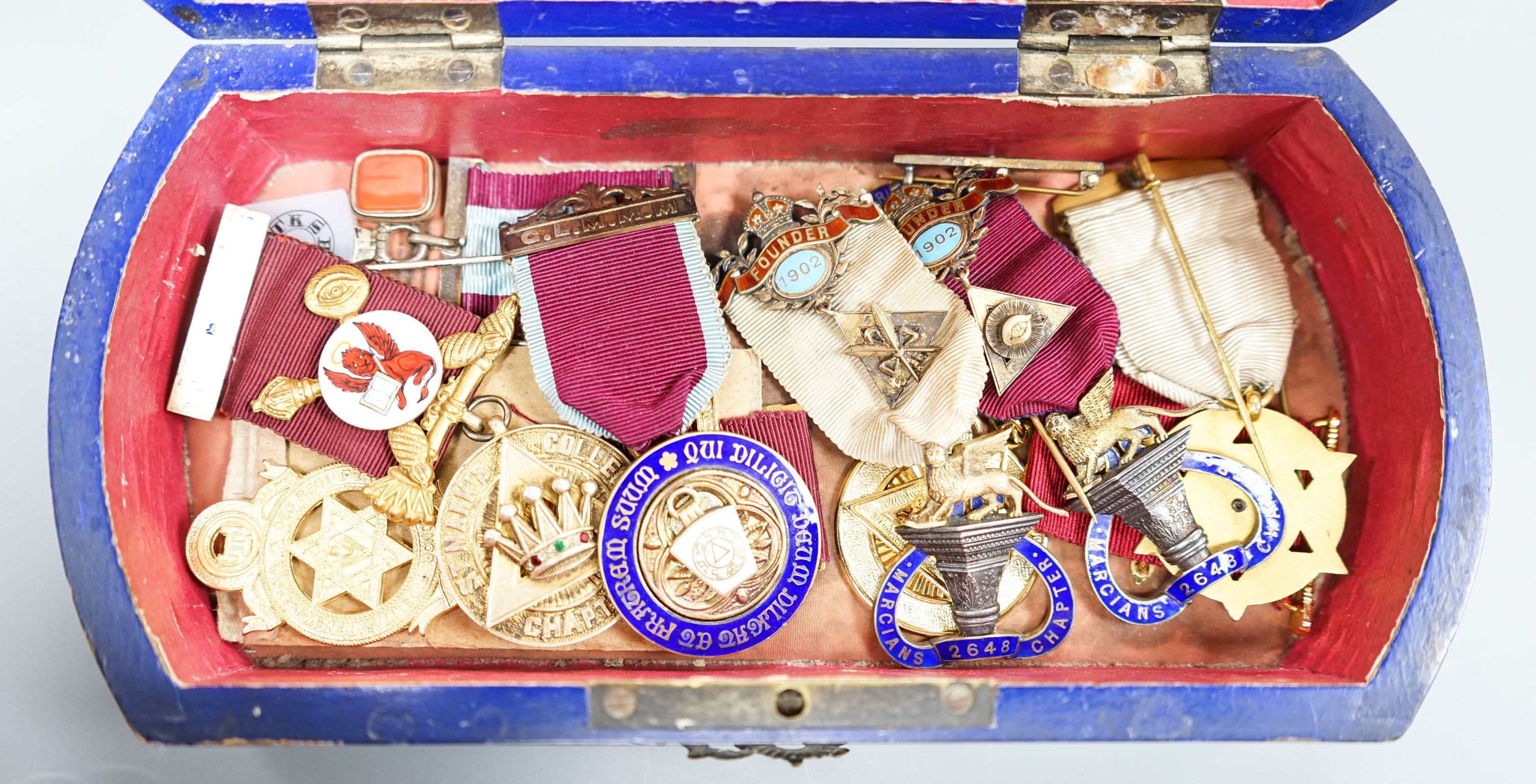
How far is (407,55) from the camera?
1565mm

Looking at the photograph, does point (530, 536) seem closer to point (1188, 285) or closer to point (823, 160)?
point (823, 160)

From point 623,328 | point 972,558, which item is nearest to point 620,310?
point 623,328

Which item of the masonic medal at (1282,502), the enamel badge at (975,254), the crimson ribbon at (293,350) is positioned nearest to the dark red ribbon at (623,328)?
the crimson ribbon at (293,350)

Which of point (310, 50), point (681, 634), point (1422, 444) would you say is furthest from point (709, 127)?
point (1422, 444)

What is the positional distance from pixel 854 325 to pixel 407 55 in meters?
0.92

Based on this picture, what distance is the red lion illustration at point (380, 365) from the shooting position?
1.64 meters

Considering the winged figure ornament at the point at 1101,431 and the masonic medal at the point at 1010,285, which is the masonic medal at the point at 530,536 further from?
the winged figure ornament at the point at 1101,431

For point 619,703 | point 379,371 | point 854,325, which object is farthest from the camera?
point 854,325

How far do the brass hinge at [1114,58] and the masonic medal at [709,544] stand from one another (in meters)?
0.82

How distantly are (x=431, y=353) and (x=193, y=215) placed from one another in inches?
19.0

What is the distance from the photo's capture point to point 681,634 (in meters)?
1.62

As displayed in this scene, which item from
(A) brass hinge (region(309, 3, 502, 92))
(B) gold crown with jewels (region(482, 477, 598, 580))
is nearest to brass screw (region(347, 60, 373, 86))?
(A) brass hinge (region(309, 3, 502, 92))

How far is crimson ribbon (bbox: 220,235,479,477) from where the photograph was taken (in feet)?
5.41

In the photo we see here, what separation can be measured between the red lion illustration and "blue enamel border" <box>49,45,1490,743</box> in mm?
360
